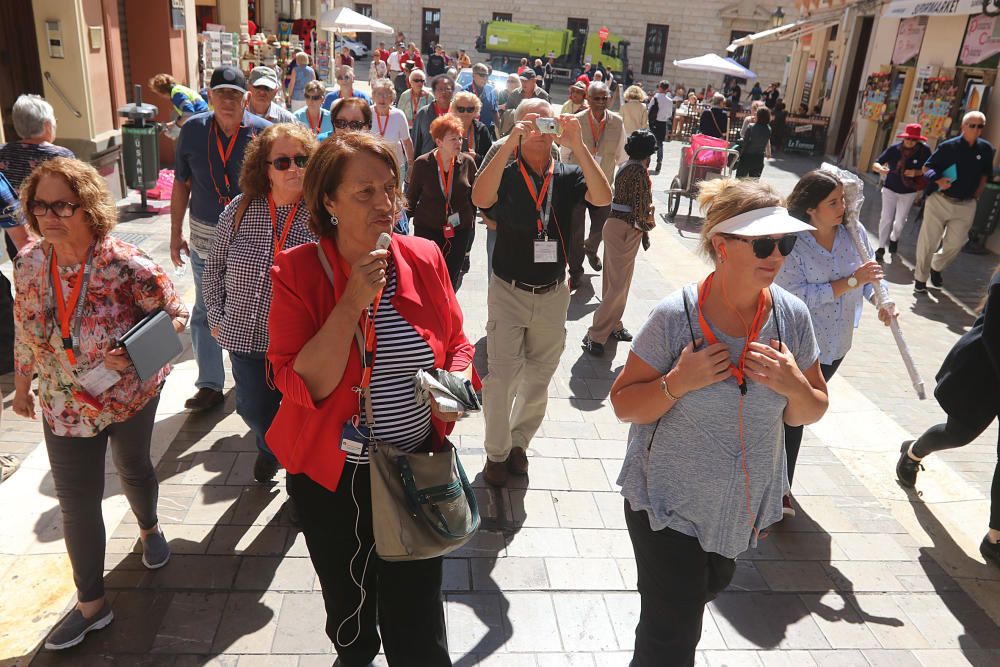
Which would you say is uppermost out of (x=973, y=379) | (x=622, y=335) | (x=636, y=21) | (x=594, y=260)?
(x=636, y=21)

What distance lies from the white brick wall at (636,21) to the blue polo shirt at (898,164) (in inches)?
1285

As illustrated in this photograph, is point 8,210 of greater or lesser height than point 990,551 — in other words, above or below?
above

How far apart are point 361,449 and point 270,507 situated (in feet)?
6.45

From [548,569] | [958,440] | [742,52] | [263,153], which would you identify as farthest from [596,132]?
[742,52]

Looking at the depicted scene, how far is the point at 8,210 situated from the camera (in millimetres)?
4691

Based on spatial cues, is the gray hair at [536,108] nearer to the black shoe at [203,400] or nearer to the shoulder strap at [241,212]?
the shoulder strap at [241,212]

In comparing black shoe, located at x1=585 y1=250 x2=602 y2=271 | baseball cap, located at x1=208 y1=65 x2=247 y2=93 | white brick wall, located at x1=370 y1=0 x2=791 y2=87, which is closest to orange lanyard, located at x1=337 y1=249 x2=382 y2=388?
baseball cap, located at x1=208 y1=65 x2=247 y2=93

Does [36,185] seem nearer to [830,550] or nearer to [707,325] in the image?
[707,325]

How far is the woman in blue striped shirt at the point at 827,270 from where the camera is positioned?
3.83 metres

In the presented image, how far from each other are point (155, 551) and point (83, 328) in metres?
1.17

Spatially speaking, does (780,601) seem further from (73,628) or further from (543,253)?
(73,628)

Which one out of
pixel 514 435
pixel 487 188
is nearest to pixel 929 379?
pixel 514 435

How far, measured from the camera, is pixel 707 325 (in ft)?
8.21

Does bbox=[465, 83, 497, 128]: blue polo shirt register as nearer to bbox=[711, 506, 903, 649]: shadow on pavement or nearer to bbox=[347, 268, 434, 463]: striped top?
bbox=[711, 506, 903, 649]: shadow on pavement
